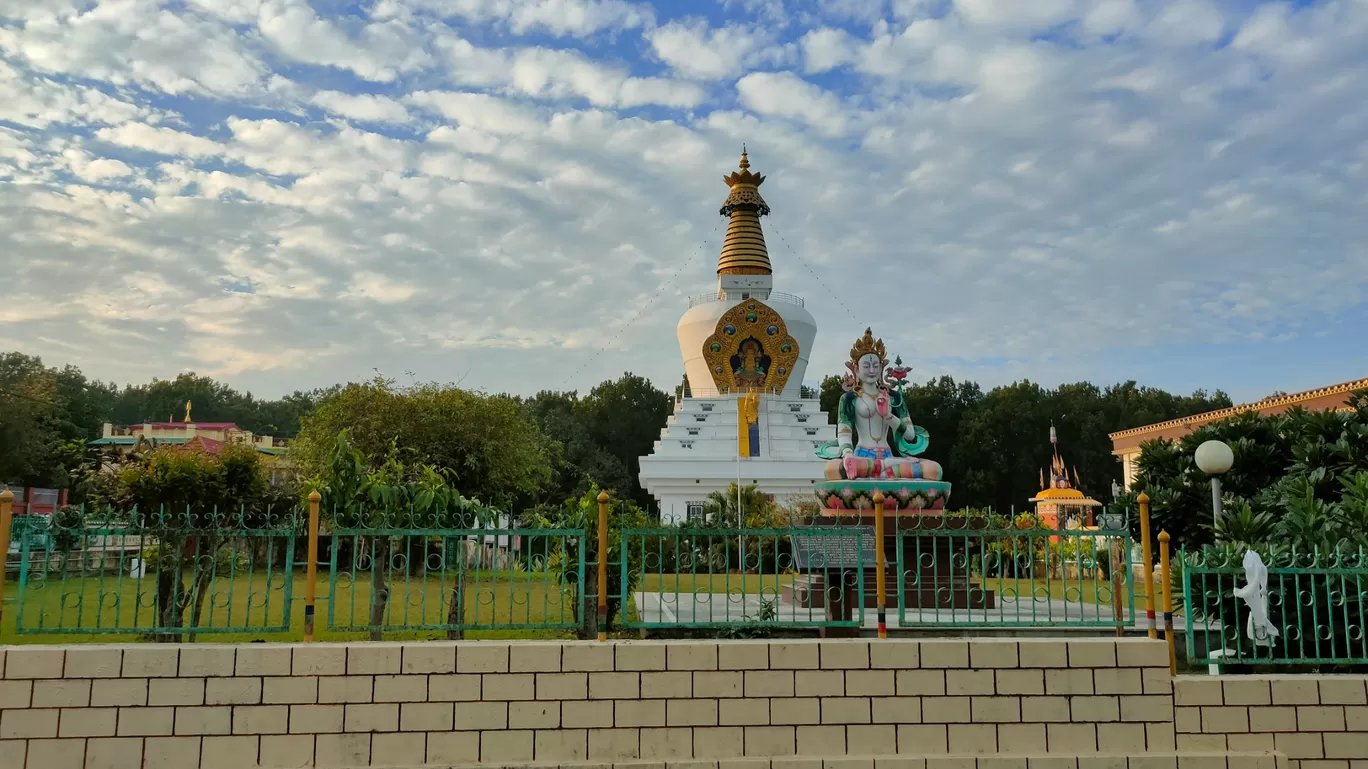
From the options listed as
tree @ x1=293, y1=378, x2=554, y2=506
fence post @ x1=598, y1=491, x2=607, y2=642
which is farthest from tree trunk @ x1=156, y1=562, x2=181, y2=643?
tree @ x1=293, y1=378, x2=554, y2=506

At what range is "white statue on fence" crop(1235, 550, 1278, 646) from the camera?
21.6 ft

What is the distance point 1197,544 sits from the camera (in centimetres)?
1105

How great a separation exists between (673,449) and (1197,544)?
24.2 metres

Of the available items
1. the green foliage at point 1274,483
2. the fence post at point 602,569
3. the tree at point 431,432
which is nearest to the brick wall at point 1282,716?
the green foliage at point 1274,483

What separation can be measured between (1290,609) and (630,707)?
520 cm

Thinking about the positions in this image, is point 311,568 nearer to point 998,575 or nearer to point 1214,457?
point 998,575

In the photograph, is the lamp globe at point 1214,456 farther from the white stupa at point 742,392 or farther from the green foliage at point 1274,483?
the white stupa at point 742,392

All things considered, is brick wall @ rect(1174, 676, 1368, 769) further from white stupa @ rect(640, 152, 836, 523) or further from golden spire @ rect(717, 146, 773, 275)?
golden spire @ rect(717, 146, 773, 275)

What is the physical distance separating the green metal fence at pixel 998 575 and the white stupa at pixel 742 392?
15526 millimetres

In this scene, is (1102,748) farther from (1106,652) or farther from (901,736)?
(901,736)

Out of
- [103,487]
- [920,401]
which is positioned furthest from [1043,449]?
[103,487]

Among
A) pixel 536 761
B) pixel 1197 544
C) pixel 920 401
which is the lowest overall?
pixel 536 761

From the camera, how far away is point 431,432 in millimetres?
24203

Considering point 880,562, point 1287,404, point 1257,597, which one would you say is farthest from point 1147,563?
point 1287,404
